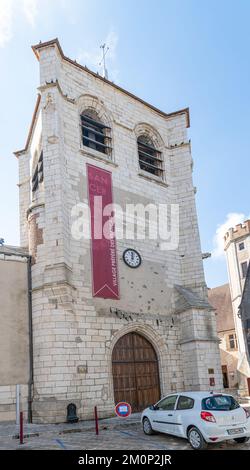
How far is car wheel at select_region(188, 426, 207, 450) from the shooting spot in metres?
8.17

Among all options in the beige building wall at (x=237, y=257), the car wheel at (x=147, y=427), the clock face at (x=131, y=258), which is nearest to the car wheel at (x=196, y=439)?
the car wheel at (x=147, y=427)

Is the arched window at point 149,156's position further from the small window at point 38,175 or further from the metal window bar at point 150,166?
the small window at point 38,175

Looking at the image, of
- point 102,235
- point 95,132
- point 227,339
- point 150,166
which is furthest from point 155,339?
point 227,339

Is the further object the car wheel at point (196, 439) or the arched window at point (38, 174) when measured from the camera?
Result: the arched window at point (38, 174)

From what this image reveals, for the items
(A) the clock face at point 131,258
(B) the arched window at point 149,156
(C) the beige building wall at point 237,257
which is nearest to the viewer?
(A) the clock face at point 131,258

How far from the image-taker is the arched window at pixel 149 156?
1938 cm

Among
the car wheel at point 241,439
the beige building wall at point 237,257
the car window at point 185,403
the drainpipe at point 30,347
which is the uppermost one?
the beige building wall at point 237,257

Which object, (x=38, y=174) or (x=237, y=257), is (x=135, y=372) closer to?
(x=38, y=174)

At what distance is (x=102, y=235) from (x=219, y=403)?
27.6 feet

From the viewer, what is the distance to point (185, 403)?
9.09 meters

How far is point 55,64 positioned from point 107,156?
4.01m

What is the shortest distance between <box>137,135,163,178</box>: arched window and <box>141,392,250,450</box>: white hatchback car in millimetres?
12004

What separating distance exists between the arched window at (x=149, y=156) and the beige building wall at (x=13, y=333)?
301 inches

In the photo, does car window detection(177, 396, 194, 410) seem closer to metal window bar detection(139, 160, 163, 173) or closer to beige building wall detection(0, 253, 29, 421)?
beige building wall detection(0, 253, 29, 421)
